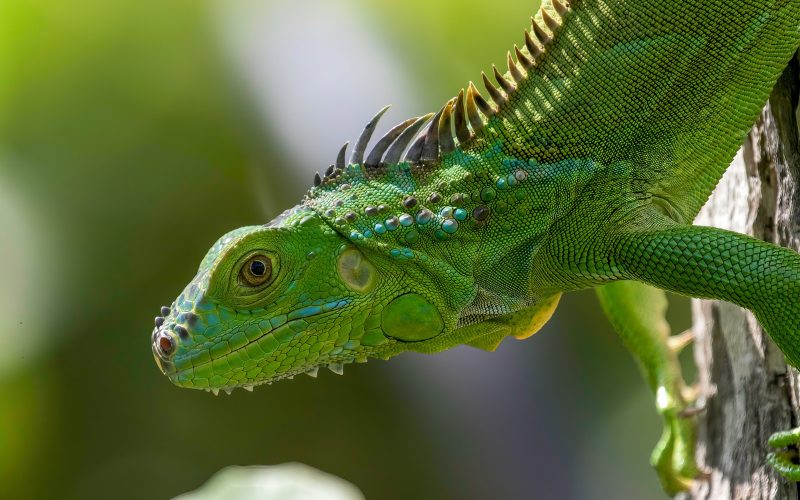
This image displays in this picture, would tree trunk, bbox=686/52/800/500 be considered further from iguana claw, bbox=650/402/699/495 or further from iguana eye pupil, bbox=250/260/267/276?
iguana eye pupil, bbox=250/260/267/276

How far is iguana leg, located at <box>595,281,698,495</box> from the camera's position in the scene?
8.63 ft

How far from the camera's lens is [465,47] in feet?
14.6

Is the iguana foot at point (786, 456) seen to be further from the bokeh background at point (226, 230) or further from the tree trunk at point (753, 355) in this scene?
the bokeh background at point (226, 230)

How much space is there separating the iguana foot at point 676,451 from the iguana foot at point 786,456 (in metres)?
0.90

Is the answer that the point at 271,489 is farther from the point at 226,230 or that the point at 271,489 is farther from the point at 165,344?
the point at 226,230

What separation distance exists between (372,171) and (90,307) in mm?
3157

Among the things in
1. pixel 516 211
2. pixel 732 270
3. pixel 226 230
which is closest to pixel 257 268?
pixel 516 211

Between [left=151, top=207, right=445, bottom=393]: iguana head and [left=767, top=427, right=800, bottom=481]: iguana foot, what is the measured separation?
1104 mm

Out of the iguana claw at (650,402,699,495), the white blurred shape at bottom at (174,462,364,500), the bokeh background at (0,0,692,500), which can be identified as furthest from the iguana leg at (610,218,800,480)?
the bokeh background at (0,0,692,500)

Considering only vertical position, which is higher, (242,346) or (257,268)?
(257,268)

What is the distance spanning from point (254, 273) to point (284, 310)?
138 mm

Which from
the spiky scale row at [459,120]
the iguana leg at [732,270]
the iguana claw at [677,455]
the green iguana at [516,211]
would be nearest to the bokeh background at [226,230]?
the iguana claw at [677,455]

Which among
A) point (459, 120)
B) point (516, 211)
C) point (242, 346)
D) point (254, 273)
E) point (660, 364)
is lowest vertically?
point (660, 364)

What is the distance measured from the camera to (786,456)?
1752 millimetres
